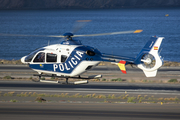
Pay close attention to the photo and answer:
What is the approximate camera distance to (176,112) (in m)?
34.5

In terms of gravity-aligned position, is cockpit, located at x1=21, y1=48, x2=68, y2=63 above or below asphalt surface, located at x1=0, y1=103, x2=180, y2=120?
above

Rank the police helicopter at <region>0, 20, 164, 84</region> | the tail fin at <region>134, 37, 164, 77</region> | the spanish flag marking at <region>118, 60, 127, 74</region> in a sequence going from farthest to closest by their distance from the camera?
the tail fin at <region>134, 37, 164, 77</region> < the police helicopter at <region>0, 20, 164, 84</region> < the spanish flag marking at <region>118, 60, 127, 74</region>

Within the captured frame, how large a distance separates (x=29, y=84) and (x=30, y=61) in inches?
→ 764

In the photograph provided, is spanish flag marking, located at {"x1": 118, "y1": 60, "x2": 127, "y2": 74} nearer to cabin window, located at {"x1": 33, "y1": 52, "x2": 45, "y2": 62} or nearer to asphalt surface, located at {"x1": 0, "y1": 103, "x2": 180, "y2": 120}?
cabin window, located at {"x1": 33, "y1": 52, "x2": 45, "y2": 62}

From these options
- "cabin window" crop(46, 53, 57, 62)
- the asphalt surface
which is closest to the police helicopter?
"cabin window" crop(46, 53, 57, 62)

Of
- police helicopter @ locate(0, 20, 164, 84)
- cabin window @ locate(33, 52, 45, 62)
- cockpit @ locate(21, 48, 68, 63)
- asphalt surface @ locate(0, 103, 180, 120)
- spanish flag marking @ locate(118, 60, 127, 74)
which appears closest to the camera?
spanish flag marking @ locate(118, 60, 127, 74)

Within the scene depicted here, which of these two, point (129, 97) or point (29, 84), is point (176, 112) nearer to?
point (129, 97)

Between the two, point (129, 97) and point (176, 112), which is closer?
point (176, 112)

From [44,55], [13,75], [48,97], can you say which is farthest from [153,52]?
[13,75]

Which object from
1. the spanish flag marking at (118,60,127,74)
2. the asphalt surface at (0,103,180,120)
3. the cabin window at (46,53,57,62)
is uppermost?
the cabin window at (46,53,57,62)

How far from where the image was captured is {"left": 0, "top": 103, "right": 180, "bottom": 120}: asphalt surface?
33.1 meters

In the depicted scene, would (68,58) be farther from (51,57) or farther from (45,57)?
(45,57)

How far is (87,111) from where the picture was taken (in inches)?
1389

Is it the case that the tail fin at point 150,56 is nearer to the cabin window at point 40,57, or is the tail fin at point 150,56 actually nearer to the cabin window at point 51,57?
the cabin window at point 51,57
